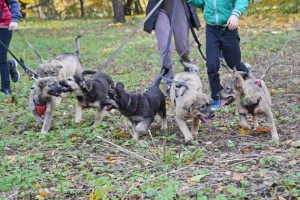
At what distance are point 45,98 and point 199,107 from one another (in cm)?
252

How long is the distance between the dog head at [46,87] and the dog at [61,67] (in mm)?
1756

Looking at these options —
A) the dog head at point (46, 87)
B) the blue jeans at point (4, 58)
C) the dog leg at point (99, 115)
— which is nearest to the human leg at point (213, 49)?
the dog leg at point (99, 115)

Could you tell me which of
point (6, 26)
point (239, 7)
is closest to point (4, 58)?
point (6, 26)

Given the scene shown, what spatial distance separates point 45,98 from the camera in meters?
7.17

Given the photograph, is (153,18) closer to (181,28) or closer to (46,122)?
(181,28)

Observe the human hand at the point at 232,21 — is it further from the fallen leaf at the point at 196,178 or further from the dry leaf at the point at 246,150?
the fallen leaf at the point at 196,178

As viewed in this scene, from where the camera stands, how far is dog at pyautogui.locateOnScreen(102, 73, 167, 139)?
627 centimetres

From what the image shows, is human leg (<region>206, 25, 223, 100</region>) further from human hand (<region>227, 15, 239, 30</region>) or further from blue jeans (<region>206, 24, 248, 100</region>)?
human hand (<region>227, 15, 239, 30</region>)

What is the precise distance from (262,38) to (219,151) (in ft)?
34.7

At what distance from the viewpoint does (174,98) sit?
22.0 ft

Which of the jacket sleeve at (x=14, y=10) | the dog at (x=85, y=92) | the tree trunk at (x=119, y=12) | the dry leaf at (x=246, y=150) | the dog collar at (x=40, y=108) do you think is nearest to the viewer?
the dry leaf at (x=246, y=150)

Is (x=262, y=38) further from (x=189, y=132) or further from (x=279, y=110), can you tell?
(x=189, y=132)

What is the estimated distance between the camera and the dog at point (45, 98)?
7.07m

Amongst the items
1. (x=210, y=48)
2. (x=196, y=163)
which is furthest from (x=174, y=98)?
(x=196, y=163)
